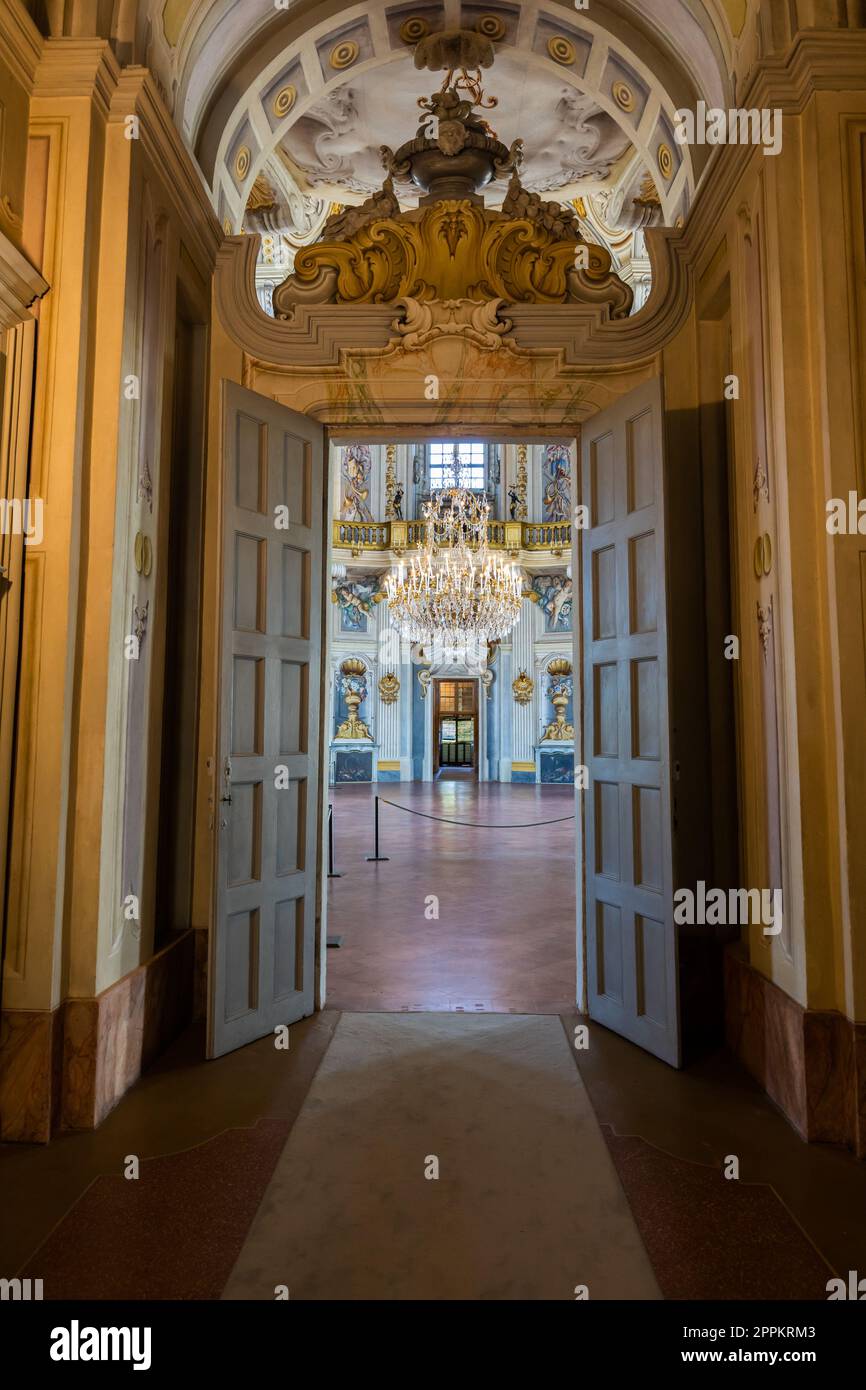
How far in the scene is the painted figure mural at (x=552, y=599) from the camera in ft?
67.0

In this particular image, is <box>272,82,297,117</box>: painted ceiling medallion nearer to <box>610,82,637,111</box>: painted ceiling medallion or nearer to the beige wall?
the beige wall

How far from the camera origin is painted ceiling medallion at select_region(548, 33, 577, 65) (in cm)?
461

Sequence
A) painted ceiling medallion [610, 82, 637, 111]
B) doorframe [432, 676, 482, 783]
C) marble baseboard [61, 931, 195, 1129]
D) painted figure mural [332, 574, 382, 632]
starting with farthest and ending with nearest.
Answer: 1. doorframe [432, 676, 482, 783]
2. painted figure mural [332, 574, 382, 632]
3. painted ceiling medallion [610, 82, 637, 111]
4. marble baseboard [61, 931, 195, 1129]

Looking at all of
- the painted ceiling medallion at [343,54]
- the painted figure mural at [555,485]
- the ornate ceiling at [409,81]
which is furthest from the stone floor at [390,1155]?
the painted figure mural at [555,485]

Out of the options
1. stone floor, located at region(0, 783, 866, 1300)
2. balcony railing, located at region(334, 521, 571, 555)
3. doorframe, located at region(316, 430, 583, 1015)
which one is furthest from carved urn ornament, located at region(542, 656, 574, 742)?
doorframe, located at region(316, 430, 583, 1015)

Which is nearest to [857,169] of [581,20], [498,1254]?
[581,20]

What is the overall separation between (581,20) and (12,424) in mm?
3945

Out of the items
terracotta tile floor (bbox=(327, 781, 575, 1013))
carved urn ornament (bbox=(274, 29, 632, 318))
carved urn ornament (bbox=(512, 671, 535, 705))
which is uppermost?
carved urn ornament (bbox=(274, 29, 632, 318))

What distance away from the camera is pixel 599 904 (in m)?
4.04

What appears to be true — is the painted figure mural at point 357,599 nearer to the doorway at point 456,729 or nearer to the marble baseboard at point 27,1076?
the doorway at point 456,729

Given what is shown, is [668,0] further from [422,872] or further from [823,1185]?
[422,872]

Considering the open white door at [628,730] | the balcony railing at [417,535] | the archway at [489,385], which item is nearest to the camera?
the open white door at [628,730]

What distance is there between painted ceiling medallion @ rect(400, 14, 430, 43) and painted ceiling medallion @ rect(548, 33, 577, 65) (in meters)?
0.75

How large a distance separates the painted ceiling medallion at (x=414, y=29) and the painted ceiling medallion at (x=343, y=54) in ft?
0.95
